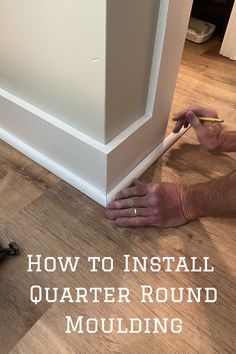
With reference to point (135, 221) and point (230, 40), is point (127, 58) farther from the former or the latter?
point (230, 40)

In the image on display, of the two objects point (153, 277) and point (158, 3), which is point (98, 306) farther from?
point (158, 3)

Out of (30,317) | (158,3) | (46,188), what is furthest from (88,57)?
(30,317)

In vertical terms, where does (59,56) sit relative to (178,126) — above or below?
above

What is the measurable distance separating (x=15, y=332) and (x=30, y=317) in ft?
0.12

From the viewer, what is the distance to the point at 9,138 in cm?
93

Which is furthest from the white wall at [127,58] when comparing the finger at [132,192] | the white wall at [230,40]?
the white wall at [230,40]

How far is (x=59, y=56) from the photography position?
612 millimetres

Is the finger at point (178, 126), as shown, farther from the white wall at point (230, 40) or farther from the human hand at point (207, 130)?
the white wall at point (230, 40)

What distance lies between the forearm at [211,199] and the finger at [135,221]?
98mm

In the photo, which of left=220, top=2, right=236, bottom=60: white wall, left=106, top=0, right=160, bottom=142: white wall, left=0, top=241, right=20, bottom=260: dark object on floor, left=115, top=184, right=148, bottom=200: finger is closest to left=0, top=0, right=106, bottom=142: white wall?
left=106, top=0, right=160, bottom=142: white wall

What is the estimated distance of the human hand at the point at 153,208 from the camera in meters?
0.73

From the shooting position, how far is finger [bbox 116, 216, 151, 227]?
0.73 metres

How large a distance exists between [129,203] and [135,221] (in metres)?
0.05

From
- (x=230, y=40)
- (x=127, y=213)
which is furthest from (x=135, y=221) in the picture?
(x=230, y=40)
